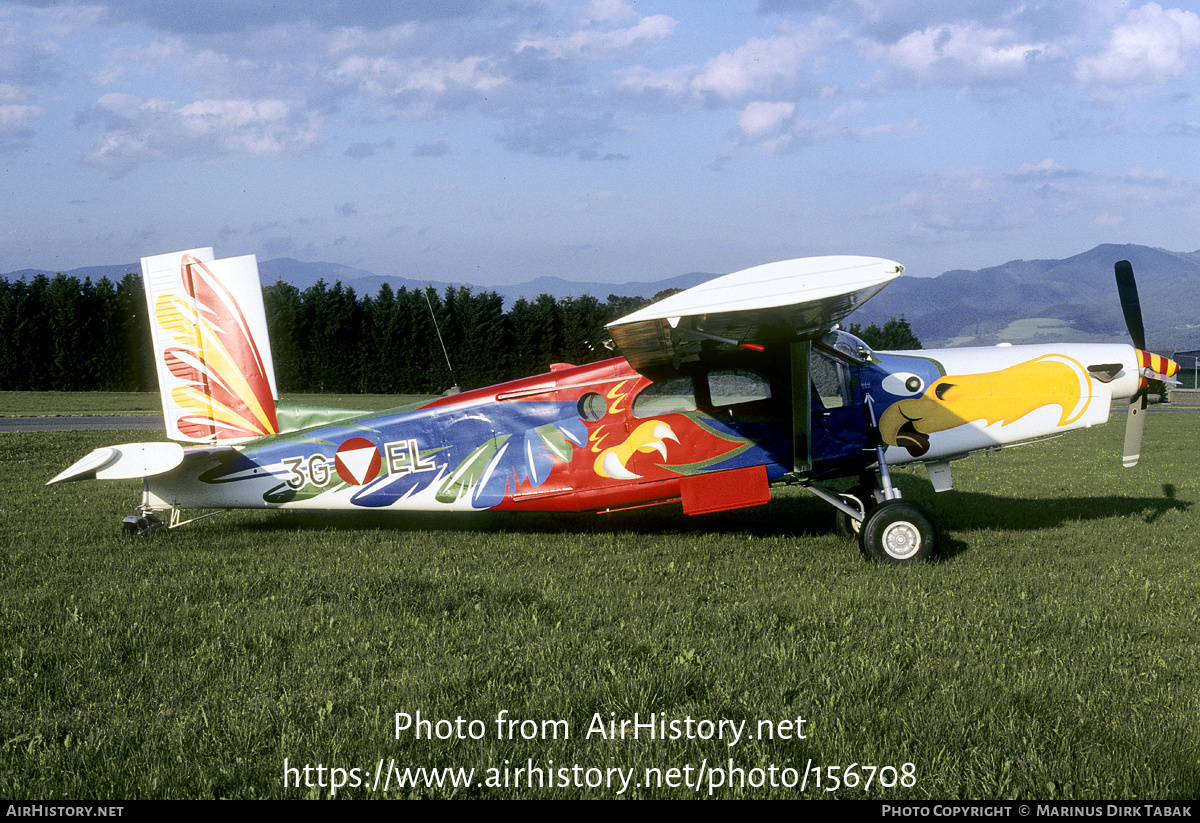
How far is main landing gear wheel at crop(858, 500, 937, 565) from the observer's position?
677 cm

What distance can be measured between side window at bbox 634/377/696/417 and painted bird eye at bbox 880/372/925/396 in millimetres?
1819

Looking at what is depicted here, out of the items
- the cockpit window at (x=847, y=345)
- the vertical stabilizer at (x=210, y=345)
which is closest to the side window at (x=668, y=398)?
the cockpit window at (x=847, y=345)

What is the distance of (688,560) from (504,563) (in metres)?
1.59

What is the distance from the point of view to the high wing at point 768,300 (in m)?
5.54

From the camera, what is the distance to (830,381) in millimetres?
7512

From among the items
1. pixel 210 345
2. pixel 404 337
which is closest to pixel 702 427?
pixel 210 345

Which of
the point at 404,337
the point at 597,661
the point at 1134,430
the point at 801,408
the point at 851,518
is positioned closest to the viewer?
the point at 597,661

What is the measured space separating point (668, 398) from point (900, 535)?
2.33 m

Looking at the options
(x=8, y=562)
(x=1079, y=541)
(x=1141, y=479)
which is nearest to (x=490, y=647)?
(x=8, y=562)

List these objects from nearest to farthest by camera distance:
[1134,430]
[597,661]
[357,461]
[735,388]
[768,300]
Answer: [597,661], [768,300], [735,388], [357,461], [1134,430]

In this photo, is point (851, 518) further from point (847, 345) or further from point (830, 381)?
point (847, 345)

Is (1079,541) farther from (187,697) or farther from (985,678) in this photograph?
(187,697)

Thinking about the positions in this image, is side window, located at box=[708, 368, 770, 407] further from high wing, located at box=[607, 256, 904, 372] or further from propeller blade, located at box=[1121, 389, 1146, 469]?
propeller blade, located at box=[1121, 389, 1146, 469]

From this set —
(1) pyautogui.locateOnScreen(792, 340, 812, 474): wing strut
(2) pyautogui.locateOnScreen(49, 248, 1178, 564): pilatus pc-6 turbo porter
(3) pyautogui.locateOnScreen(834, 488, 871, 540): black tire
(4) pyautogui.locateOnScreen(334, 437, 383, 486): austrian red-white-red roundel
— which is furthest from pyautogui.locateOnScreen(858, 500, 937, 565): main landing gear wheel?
(4) pyautogui.locateOnScreen(334, 437, 383, 486): austrian red-white-red roundel
